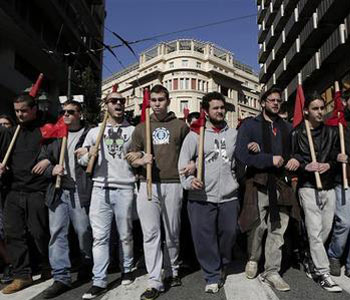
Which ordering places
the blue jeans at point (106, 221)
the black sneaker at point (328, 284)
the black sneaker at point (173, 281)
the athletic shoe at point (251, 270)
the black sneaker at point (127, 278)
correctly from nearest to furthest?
the black sneaker at point (328, 284) < the blue jeans at point (106, 221) < the black sneaker at point (173, 281) < the black sneaker at point (127, 278) < the athletic shoe at point (251, 270)

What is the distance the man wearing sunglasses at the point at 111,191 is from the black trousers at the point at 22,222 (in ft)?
2.25

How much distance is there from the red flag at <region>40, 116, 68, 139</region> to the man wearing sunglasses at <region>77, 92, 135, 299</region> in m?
0.29

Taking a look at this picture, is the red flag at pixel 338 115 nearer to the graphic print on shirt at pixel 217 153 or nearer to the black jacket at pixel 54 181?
the graphic print on shirt at pixel 217 153

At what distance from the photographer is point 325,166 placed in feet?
14.4

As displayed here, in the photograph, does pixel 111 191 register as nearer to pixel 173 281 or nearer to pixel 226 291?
pixel 173 281

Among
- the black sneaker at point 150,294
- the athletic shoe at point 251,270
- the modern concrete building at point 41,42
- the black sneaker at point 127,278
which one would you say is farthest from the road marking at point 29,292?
the modern concrete building at point 41,42

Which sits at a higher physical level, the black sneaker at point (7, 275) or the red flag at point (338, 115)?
the red flag at point (338, 115)

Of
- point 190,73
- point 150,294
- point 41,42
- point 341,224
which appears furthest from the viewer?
point 190,73

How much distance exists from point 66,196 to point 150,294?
4.97 feet

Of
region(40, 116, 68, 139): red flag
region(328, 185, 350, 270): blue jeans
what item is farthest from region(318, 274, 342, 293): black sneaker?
region(40, 116, 68, 139): red flag

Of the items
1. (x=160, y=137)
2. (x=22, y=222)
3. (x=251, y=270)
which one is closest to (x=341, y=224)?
(x=251, y=270)

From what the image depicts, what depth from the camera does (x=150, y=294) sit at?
399 cm

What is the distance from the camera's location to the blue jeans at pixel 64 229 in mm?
4426

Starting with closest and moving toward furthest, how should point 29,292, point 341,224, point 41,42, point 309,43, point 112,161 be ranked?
point 29,292
point 112,161
point 341,224
point 41,42
point 309,43
